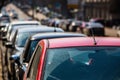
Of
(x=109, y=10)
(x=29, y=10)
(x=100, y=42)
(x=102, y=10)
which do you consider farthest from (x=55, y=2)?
(x=100, y=42)

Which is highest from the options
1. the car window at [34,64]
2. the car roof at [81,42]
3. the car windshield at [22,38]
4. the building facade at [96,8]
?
the car roof at [81,42]

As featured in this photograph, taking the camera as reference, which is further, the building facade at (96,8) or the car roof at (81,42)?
the building facade at (96,8)

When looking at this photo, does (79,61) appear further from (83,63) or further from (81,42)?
(81,42)

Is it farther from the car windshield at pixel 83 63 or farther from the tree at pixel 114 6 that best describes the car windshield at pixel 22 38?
the tree at pixel 114 6

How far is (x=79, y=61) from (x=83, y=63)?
0.08 meters

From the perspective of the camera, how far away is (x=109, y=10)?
95.7 m

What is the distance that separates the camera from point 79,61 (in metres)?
5.73

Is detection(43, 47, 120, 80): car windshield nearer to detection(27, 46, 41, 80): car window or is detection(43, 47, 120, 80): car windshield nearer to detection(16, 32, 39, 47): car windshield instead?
detection(27, 46, 41, 80): car window

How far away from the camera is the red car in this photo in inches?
215

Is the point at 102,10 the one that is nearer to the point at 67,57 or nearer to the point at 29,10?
the point at 29,10

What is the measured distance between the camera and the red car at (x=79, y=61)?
5.46 m

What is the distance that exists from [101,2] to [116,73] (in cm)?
9873

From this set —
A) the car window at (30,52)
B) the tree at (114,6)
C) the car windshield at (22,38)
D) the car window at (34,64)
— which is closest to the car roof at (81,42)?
the car window at (34,64)

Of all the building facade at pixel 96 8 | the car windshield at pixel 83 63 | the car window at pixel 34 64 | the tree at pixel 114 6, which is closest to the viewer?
the car windshield at pixel 83 63
